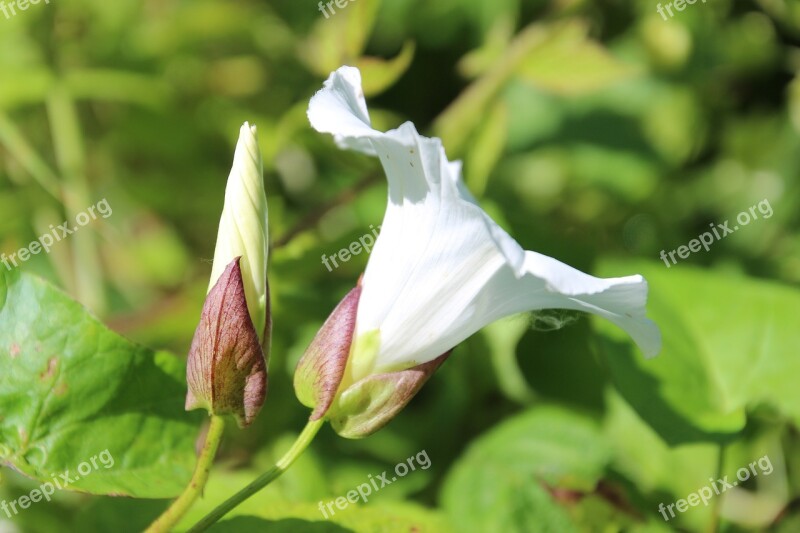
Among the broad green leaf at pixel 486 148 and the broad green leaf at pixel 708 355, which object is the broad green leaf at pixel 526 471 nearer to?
the broad green leaf at pixel 708 355

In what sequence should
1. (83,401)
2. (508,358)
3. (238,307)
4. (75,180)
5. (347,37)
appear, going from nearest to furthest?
(238,307), (83,401), (347,37), (508,358), (75,180)

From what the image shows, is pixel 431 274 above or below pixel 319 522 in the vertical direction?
above

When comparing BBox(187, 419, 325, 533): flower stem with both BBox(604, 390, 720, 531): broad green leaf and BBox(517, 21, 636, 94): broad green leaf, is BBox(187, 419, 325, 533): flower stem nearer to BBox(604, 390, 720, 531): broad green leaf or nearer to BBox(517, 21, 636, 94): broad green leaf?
BBox(604, 390, 720, 531): broad green leaf

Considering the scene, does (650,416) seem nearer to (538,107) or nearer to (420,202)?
(420,202)

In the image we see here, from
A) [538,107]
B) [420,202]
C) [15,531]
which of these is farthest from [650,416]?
[538,107]

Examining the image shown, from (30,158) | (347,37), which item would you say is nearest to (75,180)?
(30,158)

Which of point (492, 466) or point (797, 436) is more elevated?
point (492, 466)

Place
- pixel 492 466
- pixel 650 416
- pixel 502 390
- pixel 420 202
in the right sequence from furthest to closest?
pixel 502 390 < pixel 492 466 < pixel 650 416 < pixel 420 202

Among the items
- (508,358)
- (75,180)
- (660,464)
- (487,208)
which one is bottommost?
(660,464)

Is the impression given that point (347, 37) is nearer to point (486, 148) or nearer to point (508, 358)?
point (486, 148)
